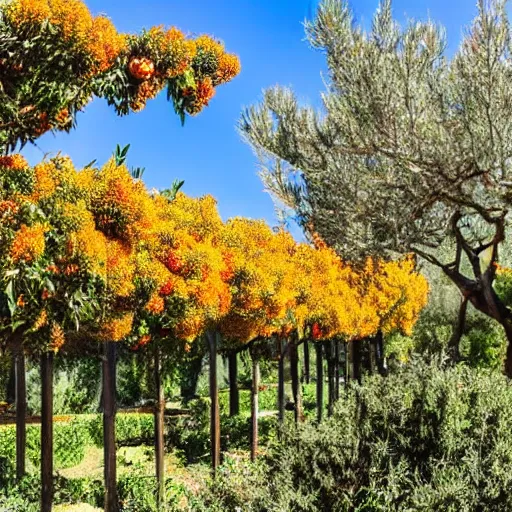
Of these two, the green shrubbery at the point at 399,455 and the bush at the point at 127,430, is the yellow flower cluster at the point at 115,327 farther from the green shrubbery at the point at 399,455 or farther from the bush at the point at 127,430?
the bush at the point at 127,430

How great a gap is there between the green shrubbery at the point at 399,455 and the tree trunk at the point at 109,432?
2.73 m

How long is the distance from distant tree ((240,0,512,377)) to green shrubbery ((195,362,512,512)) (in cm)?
473

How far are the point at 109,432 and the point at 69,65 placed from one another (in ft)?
16.3

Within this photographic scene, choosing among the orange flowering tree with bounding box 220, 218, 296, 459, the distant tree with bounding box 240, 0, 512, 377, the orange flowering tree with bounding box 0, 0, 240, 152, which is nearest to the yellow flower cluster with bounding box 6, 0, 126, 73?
the orange flowering tree with bounding box 0, 0, 240, 152

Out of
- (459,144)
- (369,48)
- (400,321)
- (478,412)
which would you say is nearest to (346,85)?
(369,48)

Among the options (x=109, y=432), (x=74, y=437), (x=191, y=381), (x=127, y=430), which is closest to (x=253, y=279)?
(x=109, y=432)

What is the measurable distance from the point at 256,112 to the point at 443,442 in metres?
9.93

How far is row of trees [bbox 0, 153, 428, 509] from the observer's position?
13.8 ft

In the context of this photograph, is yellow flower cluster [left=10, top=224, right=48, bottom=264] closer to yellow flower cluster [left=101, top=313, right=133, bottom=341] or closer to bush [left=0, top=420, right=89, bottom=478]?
yellow flower cluster [left=101, top=313, right=133, bottom=341]

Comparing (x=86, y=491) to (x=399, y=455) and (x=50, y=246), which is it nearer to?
(x=399, y=455)

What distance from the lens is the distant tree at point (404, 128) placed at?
912 centimetres

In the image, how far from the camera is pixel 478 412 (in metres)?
5.37

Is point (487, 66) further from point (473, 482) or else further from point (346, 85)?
point (473, 482)

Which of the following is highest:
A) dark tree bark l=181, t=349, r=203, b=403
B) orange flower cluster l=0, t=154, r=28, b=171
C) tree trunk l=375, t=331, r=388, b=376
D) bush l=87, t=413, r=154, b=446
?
orange flower cluster l=0, t=154, r=28, b=171
